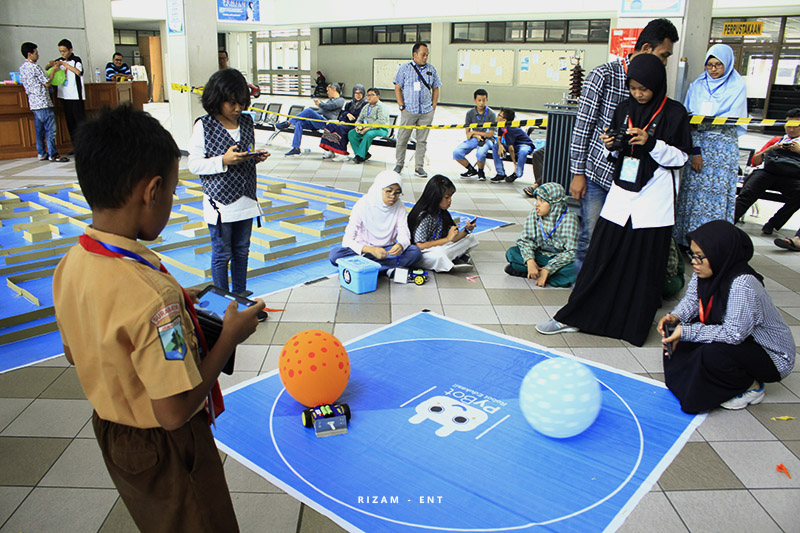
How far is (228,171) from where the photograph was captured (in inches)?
167

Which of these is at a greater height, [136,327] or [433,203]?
[136,327]

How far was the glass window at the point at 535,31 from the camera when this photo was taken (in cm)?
2152

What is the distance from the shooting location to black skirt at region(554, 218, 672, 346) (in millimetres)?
4336

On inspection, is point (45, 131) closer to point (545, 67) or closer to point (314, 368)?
point (314, 368)

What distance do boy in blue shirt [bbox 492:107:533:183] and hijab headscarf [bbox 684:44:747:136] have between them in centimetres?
446

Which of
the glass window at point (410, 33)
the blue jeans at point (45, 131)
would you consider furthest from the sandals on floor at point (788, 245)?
the glass window at point (410, 33)

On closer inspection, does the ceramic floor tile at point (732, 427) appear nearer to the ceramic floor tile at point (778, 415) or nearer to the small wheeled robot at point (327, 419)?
the ceramic floor tile at point (778, 415)

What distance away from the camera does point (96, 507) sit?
2.70 meters

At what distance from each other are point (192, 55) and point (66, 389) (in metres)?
8.79

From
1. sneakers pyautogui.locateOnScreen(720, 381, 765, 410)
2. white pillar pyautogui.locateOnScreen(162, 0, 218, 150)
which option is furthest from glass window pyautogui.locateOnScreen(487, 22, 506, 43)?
sneakers pyautogui.locateOnScreen(720, 381, 765, 410)

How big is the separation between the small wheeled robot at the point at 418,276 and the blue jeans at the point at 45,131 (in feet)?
29.4

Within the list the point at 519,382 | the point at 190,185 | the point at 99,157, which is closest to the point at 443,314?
the point at 519,382

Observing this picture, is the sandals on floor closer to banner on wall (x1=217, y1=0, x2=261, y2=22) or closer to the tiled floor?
the tiled floor

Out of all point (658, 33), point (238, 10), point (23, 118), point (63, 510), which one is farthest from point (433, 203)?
point (238, 10)
